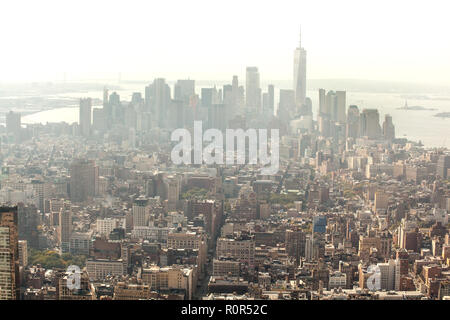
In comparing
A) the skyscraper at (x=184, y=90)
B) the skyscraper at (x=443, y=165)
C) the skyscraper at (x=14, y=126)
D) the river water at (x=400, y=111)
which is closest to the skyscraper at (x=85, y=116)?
the river water at (x=400, y=111)

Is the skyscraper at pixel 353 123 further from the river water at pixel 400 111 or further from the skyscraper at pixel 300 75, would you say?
the skyscraper at pixel 300 75

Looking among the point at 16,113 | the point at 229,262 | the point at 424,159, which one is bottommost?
the point at 229,262

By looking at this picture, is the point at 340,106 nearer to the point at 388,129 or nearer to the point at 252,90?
the point at 388,129

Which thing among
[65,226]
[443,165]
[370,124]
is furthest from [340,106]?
[65,226]

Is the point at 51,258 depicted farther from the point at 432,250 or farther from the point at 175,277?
the point at 432,250

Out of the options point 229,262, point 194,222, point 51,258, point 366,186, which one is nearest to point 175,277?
point 229,262

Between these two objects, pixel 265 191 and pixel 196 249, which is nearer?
pixel 196 249

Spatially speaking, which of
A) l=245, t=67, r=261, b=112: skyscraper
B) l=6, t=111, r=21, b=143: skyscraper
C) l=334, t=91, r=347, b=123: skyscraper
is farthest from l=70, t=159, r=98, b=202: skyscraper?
l=334, t=91, r=347, b=123: skyscraper
